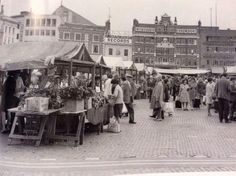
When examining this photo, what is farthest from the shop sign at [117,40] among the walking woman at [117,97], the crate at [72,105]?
the crate at [72,105]

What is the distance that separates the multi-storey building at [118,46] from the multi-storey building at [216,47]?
36.2 ft

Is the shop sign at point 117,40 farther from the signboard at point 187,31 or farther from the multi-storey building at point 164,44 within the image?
the signboard at point 187,31

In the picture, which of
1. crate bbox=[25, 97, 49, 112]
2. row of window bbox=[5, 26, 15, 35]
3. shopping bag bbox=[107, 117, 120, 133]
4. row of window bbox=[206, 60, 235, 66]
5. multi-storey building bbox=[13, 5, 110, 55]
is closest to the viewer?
crate bbox=[25, 97, 49, 112]

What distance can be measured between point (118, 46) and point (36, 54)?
163ft

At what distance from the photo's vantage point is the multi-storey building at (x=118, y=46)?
58469 mm

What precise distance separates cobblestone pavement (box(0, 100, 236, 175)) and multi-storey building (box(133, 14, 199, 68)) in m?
46.8

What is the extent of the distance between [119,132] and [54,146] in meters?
2.69

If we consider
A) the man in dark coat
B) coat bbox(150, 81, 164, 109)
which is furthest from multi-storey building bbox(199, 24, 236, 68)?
coat bbox(150, 81, 164, 109)

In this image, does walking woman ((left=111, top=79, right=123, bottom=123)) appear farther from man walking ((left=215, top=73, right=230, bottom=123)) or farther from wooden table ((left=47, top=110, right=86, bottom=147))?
man walking ((left=215, top=73, right=230, bottom=123))

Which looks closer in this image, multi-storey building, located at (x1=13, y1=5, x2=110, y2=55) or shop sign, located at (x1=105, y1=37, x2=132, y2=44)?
multi-storey building, located at (x1=13, y1=5, x2=110, y2=55)

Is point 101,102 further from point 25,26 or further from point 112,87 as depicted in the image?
point 25,26

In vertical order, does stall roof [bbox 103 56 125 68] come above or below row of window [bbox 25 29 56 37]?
below

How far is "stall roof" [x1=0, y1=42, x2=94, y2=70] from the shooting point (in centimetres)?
888

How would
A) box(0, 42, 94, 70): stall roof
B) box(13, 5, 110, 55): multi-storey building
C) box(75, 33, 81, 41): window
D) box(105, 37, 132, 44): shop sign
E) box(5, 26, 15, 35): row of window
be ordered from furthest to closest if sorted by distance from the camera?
1. box(105, 37, 132, 44): shop sign
2. box(75, 33, 81, 41): window
3. box(13, 5, 110, 55): multi-storey building
4. box(5, 26, 15, 35): row of window
5. box(0, 42, 94, 70): stall roof
